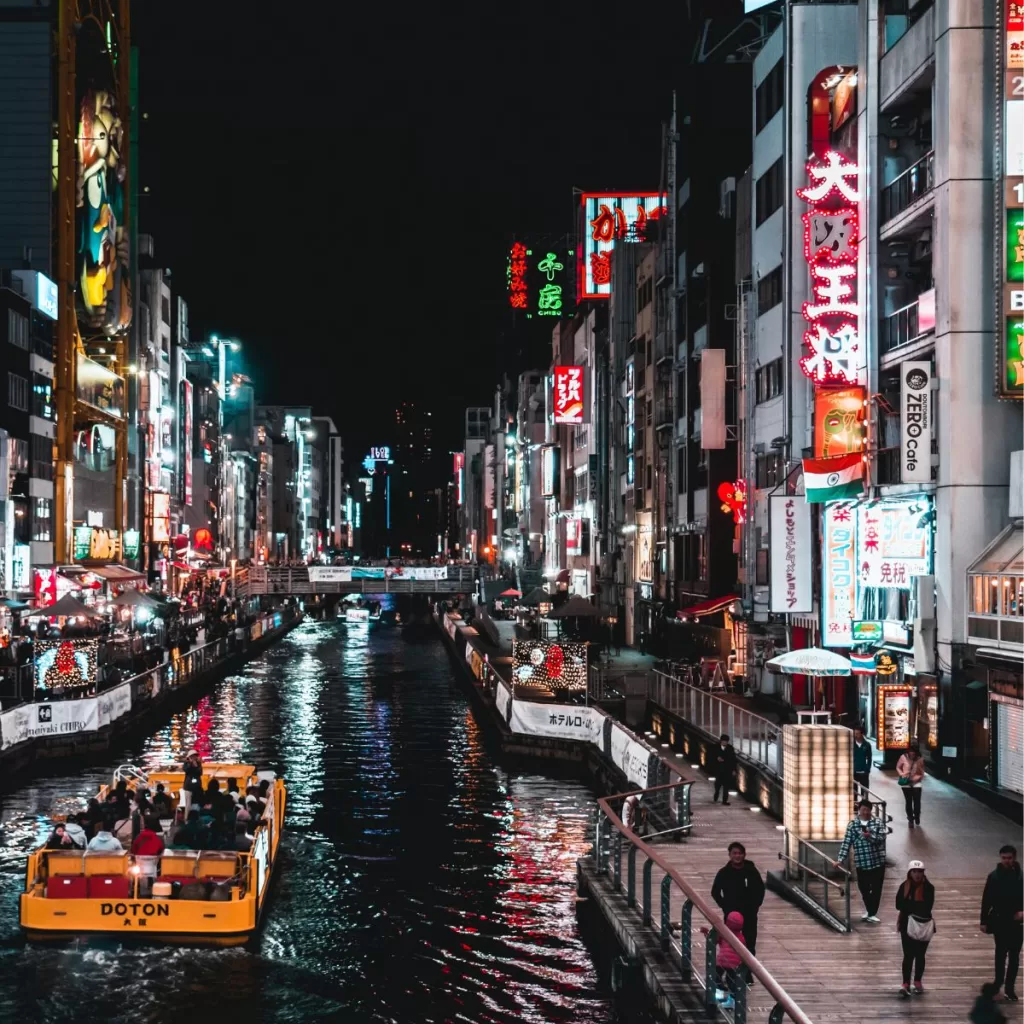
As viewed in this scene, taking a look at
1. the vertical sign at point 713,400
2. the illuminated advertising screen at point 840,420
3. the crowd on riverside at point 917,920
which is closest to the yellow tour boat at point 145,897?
the crowd on riverside at point 917,920

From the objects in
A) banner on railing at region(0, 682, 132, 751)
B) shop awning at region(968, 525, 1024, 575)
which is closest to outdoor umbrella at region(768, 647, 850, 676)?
shop awning at region(968, 525, 1024, 575)

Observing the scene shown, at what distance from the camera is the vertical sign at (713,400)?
61500 millimetres

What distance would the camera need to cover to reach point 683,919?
18.9 m

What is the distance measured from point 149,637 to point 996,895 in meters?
60.3

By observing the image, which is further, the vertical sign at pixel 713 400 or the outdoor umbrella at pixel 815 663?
the vertical sign at pixel 713 400

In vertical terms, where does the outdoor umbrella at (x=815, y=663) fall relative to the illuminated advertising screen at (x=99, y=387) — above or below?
below

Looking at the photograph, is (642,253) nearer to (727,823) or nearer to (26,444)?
(26,444)

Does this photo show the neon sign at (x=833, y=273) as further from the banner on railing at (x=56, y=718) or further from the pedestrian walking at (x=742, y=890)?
the pedestrian walking at (x=742, y=890)

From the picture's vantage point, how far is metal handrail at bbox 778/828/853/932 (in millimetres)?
20703

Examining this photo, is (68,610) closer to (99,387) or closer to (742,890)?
(99,387)

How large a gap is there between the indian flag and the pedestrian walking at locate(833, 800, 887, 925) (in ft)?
65.9

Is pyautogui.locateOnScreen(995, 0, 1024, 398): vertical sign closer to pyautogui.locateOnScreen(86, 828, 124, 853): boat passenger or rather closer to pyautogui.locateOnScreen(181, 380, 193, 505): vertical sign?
pyautogui.locateOnScreen(86, 828, 124, 853): boat passenger

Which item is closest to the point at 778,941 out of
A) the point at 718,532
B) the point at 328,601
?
the point at 718,532

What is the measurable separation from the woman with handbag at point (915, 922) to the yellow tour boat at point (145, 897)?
1092 centimetres
